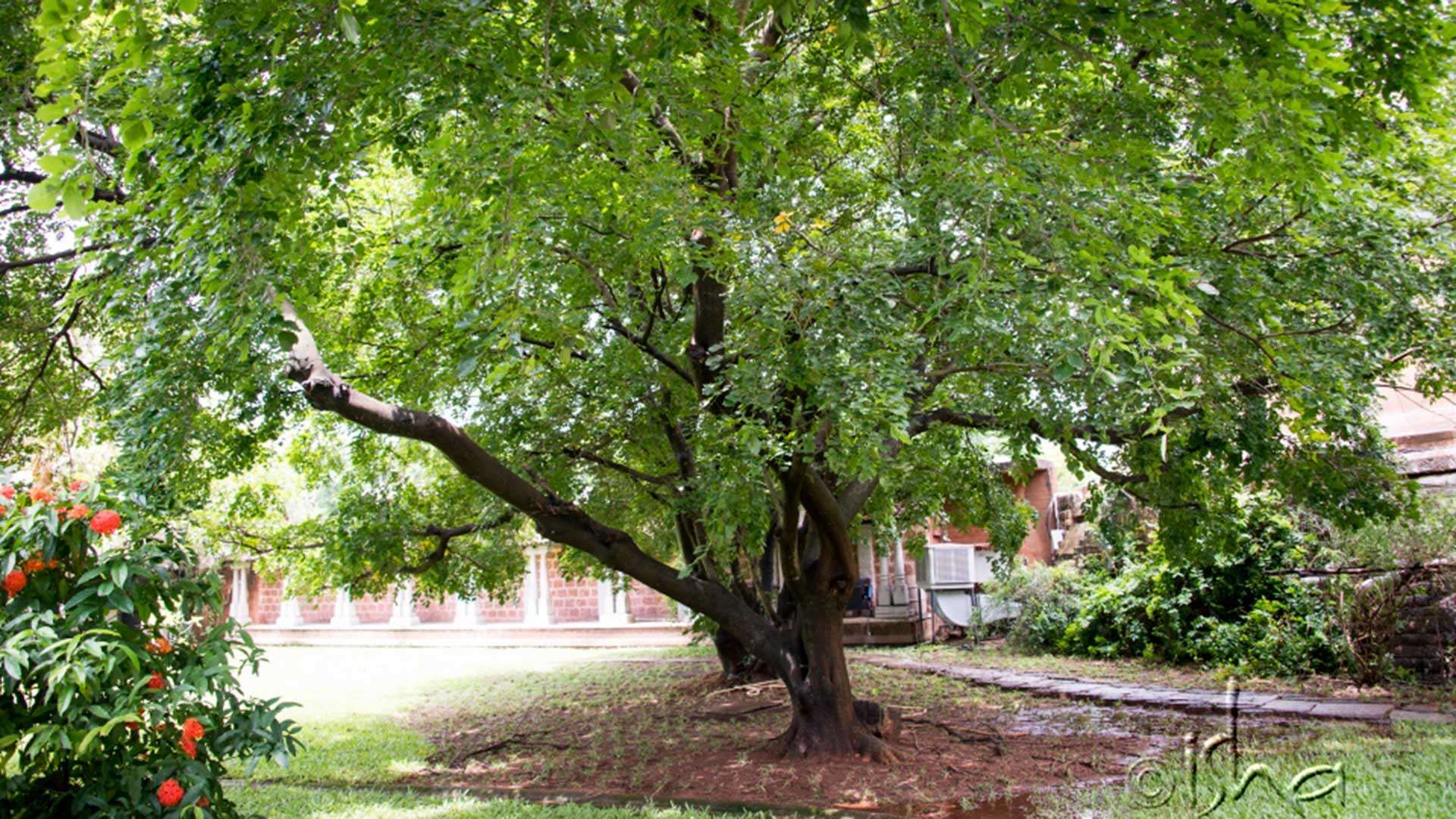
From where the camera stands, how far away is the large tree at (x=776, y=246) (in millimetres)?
4441

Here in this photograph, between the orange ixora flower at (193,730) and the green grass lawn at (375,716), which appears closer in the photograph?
the orange ixora flower at (193,730)

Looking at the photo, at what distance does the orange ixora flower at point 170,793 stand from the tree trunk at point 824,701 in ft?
17.7

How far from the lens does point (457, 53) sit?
4.70 meters

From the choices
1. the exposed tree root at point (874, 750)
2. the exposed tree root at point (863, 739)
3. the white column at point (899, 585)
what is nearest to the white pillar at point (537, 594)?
the white column at point (899, 585)

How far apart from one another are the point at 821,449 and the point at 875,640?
13309 millimetres

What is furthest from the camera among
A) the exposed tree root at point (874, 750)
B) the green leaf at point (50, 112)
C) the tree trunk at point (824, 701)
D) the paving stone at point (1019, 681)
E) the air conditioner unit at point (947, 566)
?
the air conditioner unit at point (947, 566)

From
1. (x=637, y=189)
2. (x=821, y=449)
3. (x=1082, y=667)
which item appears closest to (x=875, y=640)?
(x=1082, y=667)

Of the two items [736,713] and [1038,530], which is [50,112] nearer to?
[736,713]

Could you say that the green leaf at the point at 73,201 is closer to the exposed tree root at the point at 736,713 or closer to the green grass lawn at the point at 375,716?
the green grass lawn at the point at 375,716

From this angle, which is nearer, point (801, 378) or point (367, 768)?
point (801, 378)

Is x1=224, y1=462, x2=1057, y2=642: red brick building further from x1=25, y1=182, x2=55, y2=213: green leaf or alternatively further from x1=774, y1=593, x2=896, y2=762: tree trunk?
x1=25, y1=182, x2=55, y2=213: green leaf

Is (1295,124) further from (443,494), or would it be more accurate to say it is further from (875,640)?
(875,640)

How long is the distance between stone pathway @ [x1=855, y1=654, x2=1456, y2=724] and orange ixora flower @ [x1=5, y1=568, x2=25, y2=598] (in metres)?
9.62

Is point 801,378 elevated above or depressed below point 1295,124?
below
